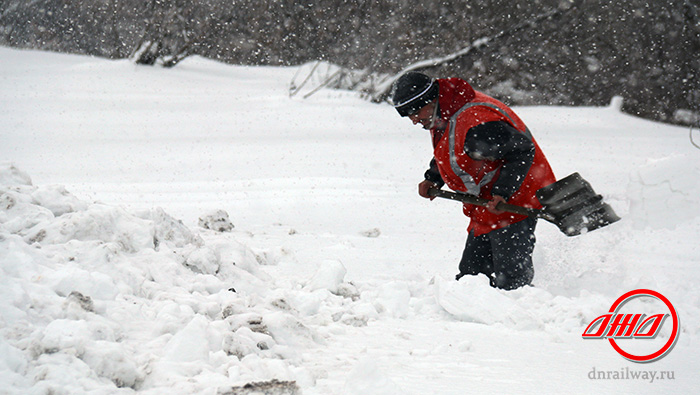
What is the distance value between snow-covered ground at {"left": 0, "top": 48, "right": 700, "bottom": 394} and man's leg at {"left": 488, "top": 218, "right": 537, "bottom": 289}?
0.24 metres

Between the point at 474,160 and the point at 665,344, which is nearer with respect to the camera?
the point at 665,344

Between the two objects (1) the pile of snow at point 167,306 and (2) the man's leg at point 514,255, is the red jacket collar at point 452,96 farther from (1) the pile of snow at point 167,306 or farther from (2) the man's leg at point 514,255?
(1) the pile of snow at point 167,306

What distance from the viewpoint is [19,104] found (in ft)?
30.2

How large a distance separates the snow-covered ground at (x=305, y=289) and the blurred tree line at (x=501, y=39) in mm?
6407

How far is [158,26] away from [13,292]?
400 inches

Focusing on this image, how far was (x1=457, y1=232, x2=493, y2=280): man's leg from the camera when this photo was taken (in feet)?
11.0

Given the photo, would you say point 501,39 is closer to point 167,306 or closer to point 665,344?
point 665,344

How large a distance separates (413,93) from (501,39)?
10.8 meters

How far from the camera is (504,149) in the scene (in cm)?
287

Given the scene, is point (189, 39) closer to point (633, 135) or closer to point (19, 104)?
point (19, 104)

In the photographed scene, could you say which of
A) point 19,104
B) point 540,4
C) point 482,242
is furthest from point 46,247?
point 540,4

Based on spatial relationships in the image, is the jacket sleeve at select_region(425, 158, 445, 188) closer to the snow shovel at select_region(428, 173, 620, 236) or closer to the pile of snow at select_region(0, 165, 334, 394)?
the snow shovel at select_region(428, 173, 620, 236)

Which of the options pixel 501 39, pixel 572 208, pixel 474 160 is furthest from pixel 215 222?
pixel 501 39

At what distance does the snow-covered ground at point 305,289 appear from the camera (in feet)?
6.02
